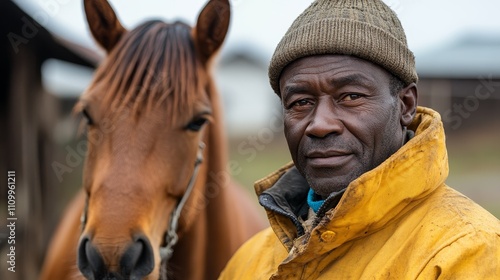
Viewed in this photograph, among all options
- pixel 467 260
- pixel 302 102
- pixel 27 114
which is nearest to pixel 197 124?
pixel 302 102

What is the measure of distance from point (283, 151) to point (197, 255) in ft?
51.9

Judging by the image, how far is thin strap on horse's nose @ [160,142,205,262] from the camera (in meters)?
2.62

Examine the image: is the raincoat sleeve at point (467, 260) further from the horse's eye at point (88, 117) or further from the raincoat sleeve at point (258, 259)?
the horse's eye at point (88, 117)

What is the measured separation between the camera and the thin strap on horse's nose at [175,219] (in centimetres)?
262

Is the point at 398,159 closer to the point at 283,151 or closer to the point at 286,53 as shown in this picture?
the point at 286,53

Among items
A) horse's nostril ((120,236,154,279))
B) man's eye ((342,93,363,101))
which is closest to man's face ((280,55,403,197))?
man's eye ((342,93,363,101))

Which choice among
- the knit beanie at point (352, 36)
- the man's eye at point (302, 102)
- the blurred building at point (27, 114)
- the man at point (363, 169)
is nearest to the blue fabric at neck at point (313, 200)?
the man at point (363, 169)

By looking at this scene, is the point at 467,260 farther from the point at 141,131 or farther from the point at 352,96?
the point at 141,131

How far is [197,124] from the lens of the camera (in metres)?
2.80

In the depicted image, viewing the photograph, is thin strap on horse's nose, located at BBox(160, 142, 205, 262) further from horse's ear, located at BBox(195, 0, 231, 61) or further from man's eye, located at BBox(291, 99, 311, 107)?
man's eye, located at BBox(291, 99, 311, 107)

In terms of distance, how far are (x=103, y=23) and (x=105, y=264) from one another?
136cm

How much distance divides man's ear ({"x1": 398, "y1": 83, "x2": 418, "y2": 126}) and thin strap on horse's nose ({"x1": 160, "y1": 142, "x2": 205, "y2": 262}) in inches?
50.1

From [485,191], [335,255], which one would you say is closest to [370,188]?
[335,255]

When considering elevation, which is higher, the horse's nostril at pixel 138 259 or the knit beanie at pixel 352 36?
the knit beanie at pixel 352 36
